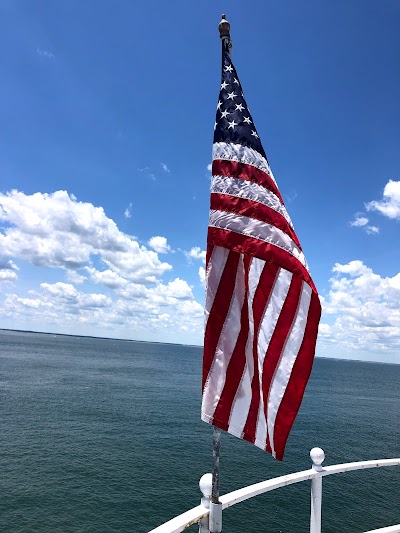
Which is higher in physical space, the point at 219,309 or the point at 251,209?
the point at 251,209

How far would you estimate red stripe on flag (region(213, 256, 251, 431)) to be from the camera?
451cm

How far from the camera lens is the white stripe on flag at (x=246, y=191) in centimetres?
481

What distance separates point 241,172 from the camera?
486 cm

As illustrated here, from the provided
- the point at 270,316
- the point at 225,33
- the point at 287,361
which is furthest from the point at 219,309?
the point at 225,33

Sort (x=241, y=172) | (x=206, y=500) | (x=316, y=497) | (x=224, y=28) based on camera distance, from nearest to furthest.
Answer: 1. (x=206, y=500)
2. (x=241, y=172)
3. (x=224, y=28)
4. (x=316, y=497)

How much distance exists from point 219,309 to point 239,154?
1.93 meters

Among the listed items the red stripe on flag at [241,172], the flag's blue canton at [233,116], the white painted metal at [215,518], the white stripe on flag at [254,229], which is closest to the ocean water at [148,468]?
the white painted metal at [215,518]

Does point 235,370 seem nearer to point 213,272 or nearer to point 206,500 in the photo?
point 213,272

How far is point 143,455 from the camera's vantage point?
35.2 meters

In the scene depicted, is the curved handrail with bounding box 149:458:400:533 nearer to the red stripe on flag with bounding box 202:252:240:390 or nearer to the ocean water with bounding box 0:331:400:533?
the red stripe on flag with bounding box 202:252:240:390

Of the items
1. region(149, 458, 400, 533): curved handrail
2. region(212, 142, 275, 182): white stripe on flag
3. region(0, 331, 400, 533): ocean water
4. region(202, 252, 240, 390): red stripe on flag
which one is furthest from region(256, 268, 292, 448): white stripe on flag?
region(0, 331, 400, 533): ocean water

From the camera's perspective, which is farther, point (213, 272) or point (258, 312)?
point (258, 312)

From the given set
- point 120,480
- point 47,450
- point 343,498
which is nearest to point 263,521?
point 343,498

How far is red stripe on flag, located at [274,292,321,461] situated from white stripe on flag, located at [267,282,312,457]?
0.04 meters
